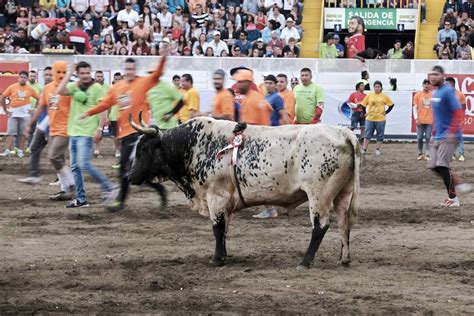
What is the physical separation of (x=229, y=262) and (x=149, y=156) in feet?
4.96

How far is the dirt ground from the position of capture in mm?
9398

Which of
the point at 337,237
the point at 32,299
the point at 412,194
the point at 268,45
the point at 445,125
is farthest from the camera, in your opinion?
the point at 268,45

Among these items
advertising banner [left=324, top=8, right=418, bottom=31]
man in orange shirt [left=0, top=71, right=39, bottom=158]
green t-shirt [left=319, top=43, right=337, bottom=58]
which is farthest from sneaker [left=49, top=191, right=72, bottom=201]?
advertising banner [left=324, top=8, right=418, bottom=31]

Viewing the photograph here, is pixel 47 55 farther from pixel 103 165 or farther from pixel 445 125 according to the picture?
pixel 445 125

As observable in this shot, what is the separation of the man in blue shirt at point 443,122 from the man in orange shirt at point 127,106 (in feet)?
12.9

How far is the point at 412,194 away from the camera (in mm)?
18031

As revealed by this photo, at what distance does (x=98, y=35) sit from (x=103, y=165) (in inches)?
434

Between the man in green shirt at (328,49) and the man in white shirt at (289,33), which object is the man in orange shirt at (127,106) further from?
the man in white shirt at (289,33)

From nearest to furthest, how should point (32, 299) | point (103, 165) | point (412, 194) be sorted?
point (32, 299)
point (412, 194)
point (103, 165)

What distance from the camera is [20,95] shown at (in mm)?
23656

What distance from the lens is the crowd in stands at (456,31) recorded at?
32.4 meters

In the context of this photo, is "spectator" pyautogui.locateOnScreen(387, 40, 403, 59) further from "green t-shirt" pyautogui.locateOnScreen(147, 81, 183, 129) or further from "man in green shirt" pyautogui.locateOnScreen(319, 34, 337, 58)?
"green t-shirt" pyautogui.locateOnScreen(147, 81, 183, 129)

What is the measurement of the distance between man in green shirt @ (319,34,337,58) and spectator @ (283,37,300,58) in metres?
0.75

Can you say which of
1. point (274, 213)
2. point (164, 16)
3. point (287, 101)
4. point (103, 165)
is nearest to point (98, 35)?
point (164, 16)
